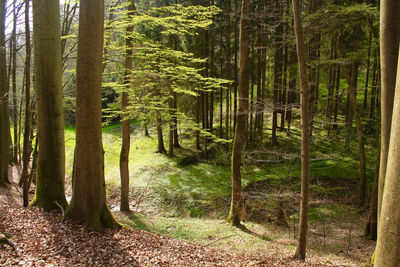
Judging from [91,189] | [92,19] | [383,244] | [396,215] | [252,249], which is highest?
[92,19]

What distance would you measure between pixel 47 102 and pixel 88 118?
1.42 m

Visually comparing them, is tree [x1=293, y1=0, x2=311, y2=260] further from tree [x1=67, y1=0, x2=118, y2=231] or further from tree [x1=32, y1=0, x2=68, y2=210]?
tree [x1=32, y1=0, x2=68, y2=210]

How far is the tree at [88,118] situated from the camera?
5426 millimetres

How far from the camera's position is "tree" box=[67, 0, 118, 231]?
5.43 metres

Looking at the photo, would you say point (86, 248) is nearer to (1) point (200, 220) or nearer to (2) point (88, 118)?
(2) point (88, 118)

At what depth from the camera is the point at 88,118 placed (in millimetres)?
5488

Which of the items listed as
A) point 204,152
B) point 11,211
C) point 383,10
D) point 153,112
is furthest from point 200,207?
point 383,10

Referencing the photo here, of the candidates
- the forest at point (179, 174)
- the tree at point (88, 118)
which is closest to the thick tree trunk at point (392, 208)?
the forest at point (179, 174)

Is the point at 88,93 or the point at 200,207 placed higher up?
the point at 88,93

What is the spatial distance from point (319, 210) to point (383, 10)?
10212mm

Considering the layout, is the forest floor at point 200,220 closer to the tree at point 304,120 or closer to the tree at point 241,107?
the tree at point 304,120

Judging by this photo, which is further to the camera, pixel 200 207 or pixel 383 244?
pixel 200 207

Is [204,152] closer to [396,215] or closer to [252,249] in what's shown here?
[252,249]

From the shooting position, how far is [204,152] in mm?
19234
